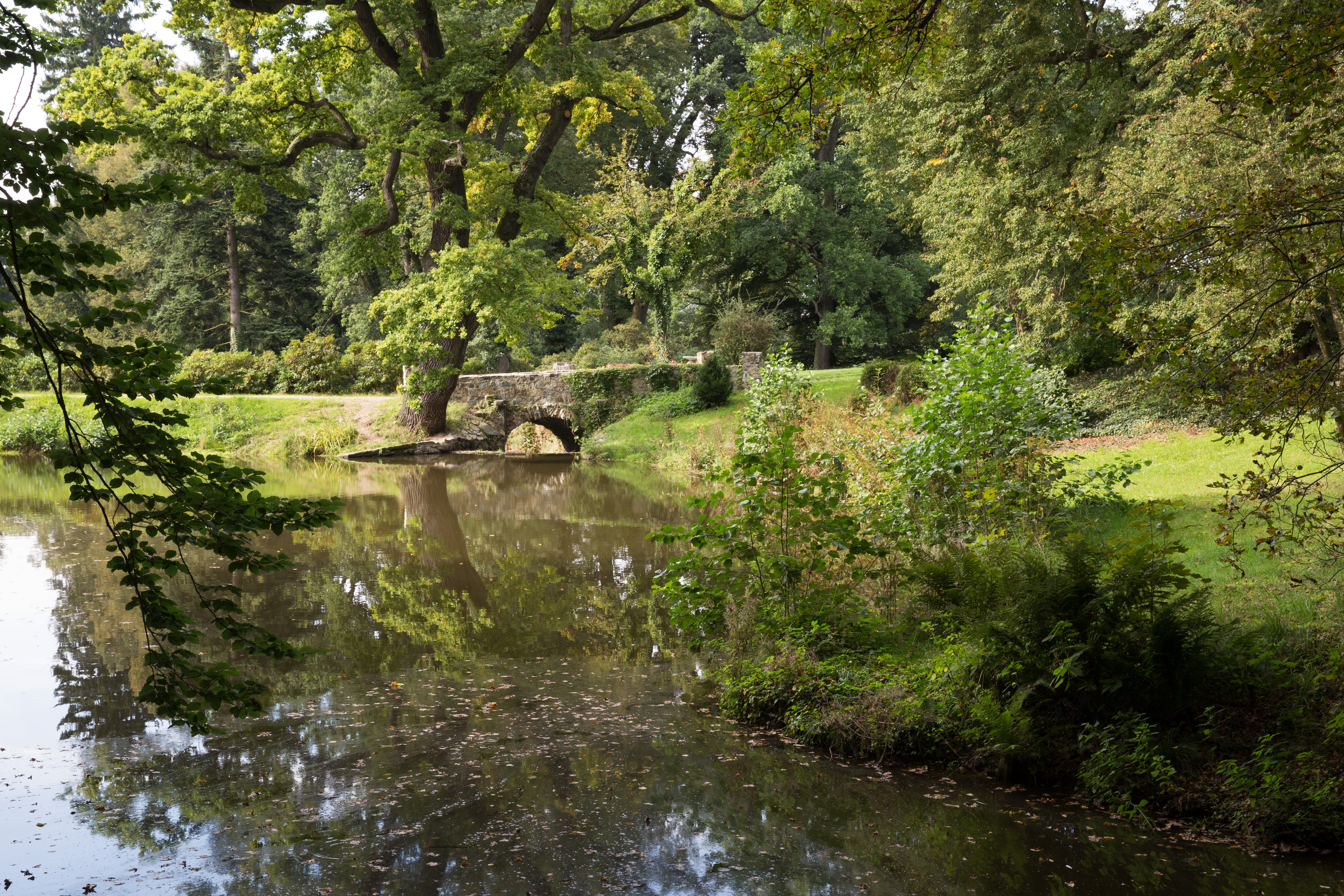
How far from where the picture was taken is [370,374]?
96.6ft

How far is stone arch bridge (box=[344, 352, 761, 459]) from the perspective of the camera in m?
25.2

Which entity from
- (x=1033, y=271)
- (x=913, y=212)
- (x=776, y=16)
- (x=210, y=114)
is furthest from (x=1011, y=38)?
(x=210, y=114)

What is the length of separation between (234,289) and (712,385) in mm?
22026

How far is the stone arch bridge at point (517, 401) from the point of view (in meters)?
25.2

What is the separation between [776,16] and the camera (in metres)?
6.86

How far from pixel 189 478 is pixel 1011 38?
15.6 m

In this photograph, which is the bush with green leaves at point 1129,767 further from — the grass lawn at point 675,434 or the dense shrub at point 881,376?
the dense shrub at point 881,376

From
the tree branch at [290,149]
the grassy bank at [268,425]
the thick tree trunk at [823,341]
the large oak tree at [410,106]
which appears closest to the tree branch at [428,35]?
the large oak tree at [410,106]

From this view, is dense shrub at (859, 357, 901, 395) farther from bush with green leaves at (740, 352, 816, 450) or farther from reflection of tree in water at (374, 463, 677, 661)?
reflection of tree in water at (374, 463, 677, 661)

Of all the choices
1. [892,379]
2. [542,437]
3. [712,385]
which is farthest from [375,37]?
[892,379]

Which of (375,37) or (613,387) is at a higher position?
(375,37)

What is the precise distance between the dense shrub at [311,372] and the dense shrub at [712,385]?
42.4 feet

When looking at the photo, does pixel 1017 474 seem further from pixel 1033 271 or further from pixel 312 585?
pixel 1033 271

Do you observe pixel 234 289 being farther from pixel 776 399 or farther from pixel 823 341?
pixel 776 399
